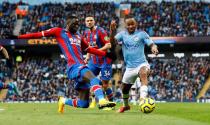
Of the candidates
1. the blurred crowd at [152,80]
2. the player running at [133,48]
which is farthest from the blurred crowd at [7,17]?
the player running at [133,48]

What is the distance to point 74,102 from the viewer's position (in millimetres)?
12797

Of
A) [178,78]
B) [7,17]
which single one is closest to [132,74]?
[178,78]

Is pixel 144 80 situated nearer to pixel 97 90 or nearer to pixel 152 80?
pixel 97 90

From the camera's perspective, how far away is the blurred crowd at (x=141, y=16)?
4828 cm

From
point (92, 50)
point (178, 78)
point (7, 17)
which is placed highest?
point (7, 17)

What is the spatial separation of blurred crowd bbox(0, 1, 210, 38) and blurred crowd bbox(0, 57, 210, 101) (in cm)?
301

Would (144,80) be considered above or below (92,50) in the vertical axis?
below

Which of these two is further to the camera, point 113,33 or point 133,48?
point 133,48

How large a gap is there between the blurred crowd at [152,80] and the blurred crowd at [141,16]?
9.86ft

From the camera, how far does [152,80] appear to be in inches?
1730

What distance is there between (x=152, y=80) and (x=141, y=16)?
8829 mm

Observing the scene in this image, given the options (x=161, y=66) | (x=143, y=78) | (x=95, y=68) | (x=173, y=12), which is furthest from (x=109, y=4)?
(x=143, y=78)

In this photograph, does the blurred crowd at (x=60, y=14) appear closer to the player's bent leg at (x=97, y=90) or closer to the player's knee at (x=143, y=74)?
the player's knee at (x=143, y=74)

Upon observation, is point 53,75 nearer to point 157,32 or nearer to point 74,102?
point 157,32
